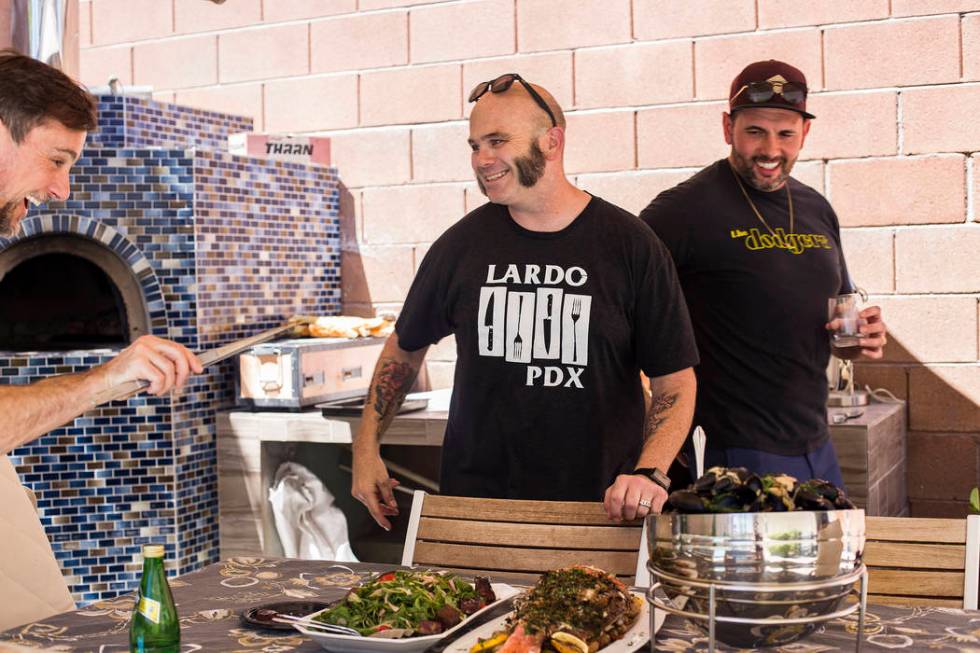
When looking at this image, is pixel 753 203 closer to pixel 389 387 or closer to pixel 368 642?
pixel 389 387

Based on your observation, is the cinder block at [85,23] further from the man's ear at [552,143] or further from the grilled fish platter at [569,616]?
the grilled fish platter at [569,616]

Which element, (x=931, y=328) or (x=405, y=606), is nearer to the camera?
(x=405, y=606)

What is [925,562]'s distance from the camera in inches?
73.9

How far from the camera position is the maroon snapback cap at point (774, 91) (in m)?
2.86

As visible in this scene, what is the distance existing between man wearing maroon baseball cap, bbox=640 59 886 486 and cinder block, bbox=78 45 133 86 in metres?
2.90

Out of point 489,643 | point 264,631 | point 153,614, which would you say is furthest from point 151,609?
point 489,643

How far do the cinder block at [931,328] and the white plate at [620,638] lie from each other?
7.77ft

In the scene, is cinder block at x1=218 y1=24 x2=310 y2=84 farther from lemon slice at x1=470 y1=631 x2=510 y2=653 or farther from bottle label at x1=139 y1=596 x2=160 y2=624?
lemon slice at x1=470 y1=631 x2=510 y2=653

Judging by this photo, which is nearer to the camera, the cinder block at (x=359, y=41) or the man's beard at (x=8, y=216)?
the man's beard at (x=8, y=216)

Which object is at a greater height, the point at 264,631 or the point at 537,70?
the point at 537,70

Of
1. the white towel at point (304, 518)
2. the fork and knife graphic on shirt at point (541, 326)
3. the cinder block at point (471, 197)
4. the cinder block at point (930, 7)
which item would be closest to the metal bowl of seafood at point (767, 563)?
the fork and knife graphic on shirt at point (541, 326)

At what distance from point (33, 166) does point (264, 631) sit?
935mm

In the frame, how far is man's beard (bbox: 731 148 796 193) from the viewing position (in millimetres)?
2895

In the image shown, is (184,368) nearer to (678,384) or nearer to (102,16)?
(678,384)
